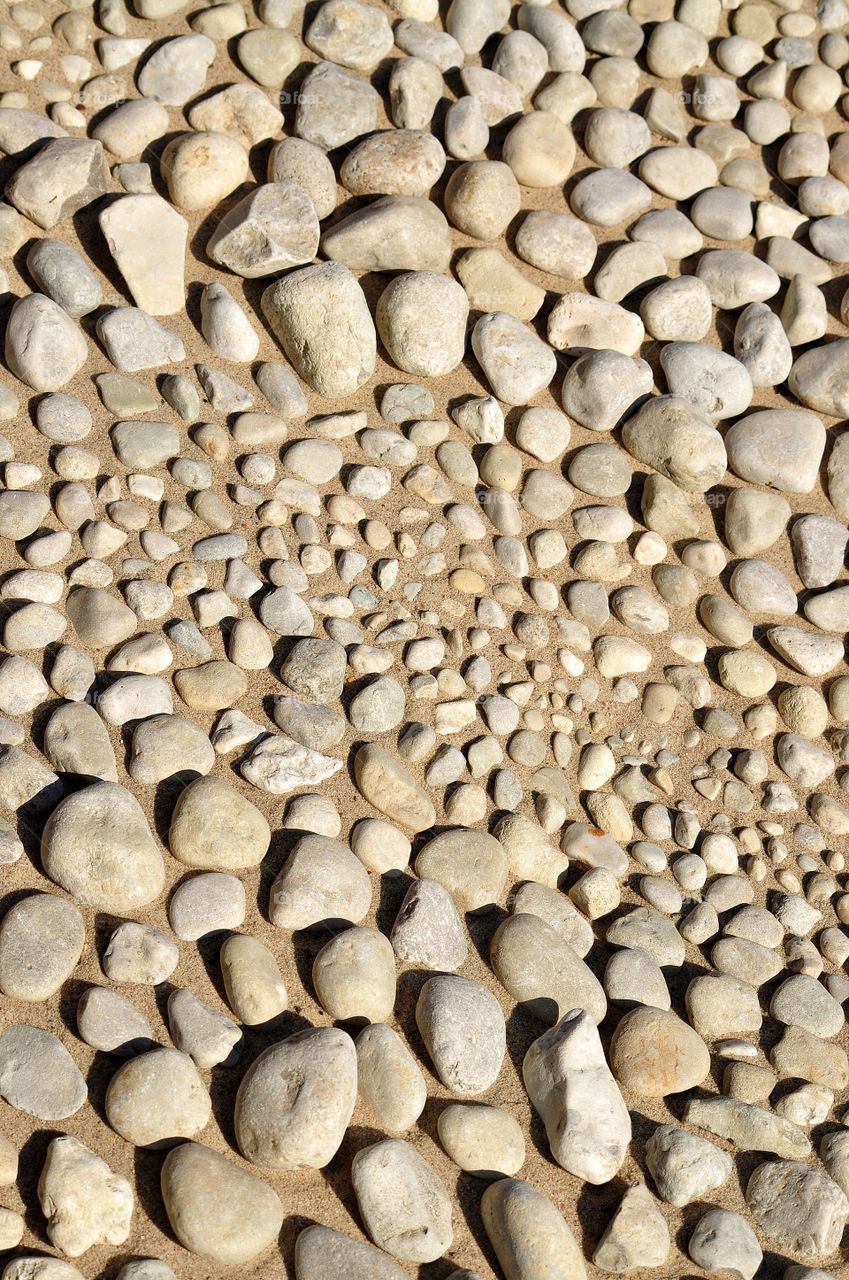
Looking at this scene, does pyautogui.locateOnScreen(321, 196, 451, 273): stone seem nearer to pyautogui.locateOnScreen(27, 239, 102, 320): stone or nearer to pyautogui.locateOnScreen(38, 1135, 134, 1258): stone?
pyautogui.locateOnScreen(27, 239, 102, 320): stone

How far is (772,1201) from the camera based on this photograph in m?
1.48

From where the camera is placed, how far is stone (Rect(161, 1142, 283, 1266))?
4.21ft

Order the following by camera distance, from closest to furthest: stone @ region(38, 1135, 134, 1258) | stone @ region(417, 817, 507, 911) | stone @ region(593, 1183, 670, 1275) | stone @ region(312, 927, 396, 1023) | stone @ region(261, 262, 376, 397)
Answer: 1. stone @ region(38, 1135, 134, 1258)
2. stone @ region(593, 1183, 670, 1275)
3. stone @ region(312, 927, 396, 1023)
4. stone @ region(417, 817, 507, 911)
5. stone @ region(261, 262, 376, 397)

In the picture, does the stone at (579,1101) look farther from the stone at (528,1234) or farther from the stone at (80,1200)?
the stone at (80,1200)

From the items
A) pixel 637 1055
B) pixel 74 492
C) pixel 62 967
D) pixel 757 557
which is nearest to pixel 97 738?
pixel 62 967

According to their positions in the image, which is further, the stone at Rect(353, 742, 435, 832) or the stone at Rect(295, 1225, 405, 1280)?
the stone at Rect(353, 742, 435, 832)

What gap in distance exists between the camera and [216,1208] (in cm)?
129

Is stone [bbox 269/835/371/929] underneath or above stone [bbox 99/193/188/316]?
underneath

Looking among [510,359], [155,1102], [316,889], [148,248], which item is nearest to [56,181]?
[148,248]

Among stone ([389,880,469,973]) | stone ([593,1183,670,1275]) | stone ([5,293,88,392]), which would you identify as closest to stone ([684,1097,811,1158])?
stone ([593,1183,670,1275])

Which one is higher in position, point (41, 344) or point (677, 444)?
point (41, 344)

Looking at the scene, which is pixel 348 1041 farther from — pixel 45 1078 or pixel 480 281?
pixel 480 281

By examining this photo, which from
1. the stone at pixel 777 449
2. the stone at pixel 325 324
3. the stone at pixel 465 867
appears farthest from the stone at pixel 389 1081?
the stone at pixel 777 449

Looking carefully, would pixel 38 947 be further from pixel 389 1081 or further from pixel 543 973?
pixel 543 973
